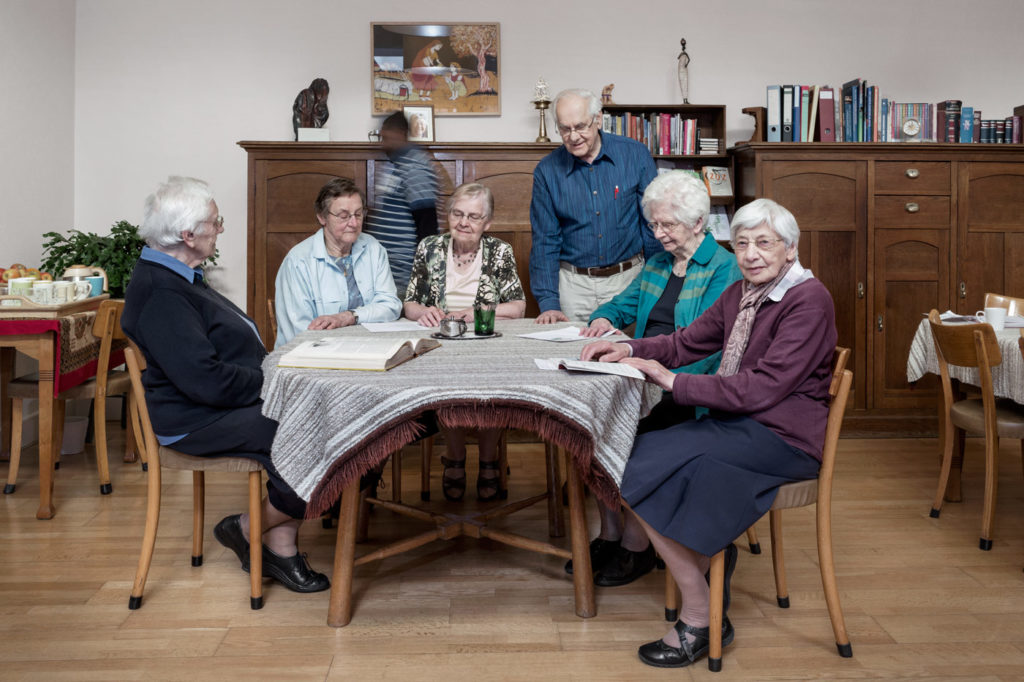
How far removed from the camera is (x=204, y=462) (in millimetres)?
2510

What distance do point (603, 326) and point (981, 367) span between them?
137 cm

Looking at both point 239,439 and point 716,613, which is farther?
point 239,439

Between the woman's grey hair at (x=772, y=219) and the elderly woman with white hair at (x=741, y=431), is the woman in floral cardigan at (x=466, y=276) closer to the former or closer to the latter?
the elderly woman with white hair at (x=741, y=431)

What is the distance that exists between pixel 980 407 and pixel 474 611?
7.10ft

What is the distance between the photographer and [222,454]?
2.48 meters

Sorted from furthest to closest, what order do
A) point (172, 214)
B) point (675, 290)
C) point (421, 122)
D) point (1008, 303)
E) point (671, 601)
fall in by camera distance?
1. point (421, 122)
2. point (1008, 303)
3. point (675, 290)
4. point (172, 214)
5. point (671, 601)

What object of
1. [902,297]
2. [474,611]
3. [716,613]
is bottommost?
[474,611]

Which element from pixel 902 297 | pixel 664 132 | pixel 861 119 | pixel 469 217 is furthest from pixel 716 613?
pixel 861 119

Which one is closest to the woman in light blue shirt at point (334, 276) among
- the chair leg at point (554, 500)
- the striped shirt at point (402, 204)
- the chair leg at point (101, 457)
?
the striped shirt at point (402, 204)

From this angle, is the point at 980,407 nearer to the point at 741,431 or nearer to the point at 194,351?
the point at 741,431

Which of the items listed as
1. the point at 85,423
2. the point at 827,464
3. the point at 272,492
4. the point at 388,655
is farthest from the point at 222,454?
the point at 85,423

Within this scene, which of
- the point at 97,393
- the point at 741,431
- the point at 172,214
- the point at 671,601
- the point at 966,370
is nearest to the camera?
the point at 741,431

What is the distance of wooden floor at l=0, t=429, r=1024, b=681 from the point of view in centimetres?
217

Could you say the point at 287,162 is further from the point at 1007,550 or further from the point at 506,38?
the point at 1007,550
